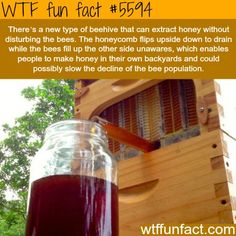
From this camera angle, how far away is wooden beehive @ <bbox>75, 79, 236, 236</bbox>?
0.89m

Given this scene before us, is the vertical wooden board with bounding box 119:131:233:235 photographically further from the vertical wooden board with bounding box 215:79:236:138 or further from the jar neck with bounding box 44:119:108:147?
the jar neck with bounding box 44:119:108:147

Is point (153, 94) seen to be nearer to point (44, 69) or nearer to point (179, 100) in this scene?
point (179, 100)

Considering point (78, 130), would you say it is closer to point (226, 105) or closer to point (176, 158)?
point (176, 158)

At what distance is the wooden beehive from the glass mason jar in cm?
28

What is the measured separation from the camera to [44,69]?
105 cm

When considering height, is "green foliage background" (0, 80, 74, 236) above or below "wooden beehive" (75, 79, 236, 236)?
above

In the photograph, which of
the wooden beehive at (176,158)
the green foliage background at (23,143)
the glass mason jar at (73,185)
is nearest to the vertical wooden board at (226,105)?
the wooden beehive at (176,158)

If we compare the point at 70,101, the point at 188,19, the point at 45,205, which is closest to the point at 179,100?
the point at 188,19

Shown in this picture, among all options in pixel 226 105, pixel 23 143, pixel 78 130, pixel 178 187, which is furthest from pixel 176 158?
pixel 23 143

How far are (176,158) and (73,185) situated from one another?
45 cm

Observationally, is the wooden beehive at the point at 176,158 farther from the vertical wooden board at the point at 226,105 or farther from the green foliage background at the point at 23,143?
the green foliage background at the point at 23,143

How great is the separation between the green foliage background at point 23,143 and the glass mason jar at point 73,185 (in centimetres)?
377

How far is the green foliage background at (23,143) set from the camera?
4598 millimetres

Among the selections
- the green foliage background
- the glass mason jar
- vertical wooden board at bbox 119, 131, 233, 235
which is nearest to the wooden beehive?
vertical wooden board at bbox 119, 131, 233, 235
